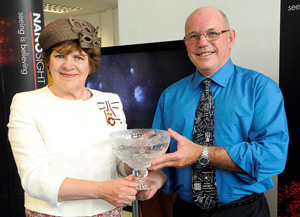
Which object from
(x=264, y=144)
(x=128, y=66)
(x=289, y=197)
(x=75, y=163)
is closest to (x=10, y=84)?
(x=128, y=66)

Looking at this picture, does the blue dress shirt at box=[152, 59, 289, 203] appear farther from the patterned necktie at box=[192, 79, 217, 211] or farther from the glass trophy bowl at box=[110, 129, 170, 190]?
the glass trophy bowl at box=[110, 129, 170, 190]

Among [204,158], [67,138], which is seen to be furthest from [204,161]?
[67,138]

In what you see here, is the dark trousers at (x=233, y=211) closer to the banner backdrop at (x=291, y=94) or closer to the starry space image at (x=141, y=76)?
the banner backdrop at (x=291, y=94)

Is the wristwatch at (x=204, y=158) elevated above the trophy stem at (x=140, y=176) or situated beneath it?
elevated above

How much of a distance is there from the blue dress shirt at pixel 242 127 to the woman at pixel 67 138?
0.36m

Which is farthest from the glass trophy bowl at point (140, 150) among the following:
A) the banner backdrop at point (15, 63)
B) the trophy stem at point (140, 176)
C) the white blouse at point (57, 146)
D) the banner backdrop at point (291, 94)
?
the banner backdrop at point (15, 63)

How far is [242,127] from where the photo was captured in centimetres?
156

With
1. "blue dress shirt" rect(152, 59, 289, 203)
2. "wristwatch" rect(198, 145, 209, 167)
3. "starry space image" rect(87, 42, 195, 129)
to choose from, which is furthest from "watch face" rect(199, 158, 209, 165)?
"starry space image" rect(87, 42, 195, 129)

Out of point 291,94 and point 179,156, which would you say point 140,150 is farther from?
point 291,94

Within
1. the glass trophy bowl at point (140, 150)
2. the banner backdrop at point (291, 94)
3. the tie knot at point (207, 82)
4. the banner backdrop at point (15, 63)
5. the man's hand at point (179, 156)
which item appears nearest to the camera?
the glass trophy bowl at point (140, 150)

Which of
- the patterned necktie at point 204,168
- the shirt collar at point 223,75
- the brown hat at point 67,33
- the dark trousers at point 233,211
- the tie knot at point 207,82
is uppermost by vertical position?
the brown hat at point 67,33

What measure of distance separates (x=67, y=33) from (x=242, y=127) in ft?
2.95

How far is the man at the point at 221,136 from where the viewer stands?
1.47 meters

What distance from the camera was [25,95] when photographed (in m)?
1.42
